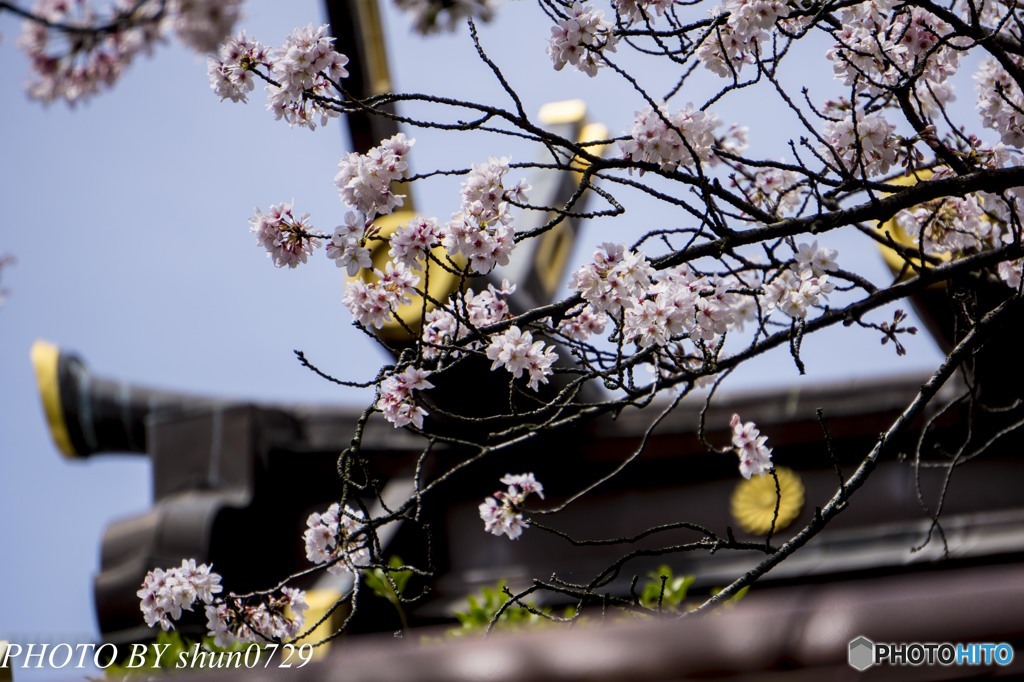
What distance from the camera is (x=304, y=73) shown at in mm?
3658

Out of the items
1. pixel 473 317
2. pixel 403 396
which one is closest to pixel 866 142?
pixel 473 317

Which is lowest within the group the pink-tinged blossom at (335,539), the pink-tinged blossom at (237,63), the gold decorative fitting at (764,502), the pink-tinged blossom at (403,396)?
the gold decorative fitting at (764,502)

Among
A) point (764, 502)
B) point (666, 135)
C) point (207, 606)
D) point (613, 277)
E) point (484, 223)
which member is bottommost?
point (764, 502)

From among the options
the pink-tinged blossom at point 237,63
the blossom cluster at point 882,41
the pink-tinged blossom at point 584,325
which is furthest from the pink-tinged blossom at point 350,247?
the blossom cluster at point 882,41

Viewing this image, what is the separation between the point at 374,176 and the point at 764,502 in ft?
11.7

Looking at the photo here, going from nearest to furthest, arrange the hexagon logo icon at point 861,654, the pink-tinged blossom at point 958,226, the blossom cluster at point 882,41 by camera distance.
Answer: the hexagon logo icon at point 861,654
the blossom cluster at point 882,41
the pink-tinged blossom at point 958,226

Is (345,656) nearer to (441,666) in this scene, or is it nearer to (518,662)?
(441,666)

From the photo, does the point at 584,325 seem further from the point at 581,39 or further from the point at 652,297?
the point at 581,39

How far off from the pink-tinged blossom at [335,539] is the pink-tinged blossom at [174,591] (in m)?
0.39

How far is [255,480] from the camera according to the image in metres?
6.92

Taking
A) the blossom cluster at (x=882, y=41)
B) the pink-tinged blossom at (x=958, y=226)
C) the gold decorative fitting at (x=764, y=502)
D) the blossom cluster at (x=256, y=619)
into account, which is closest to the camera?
the blossom cluster at (x=882, y=41)

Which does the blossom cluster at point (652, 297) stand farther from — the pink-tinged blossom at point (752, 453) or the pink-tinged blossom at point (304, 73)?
the pink-tinged blossom at point (304, 73)

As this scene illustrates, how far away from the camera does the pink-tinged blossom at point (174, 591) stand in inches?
170

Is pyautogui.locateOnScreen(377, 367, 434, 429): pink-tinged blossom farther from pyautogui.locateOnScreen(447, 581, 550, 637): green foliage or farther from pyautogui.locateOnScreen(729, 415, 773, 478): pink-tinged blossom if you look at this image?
pyautogui.locateOnScreen(729, 415, 773, 478): pink-tinged blossom
